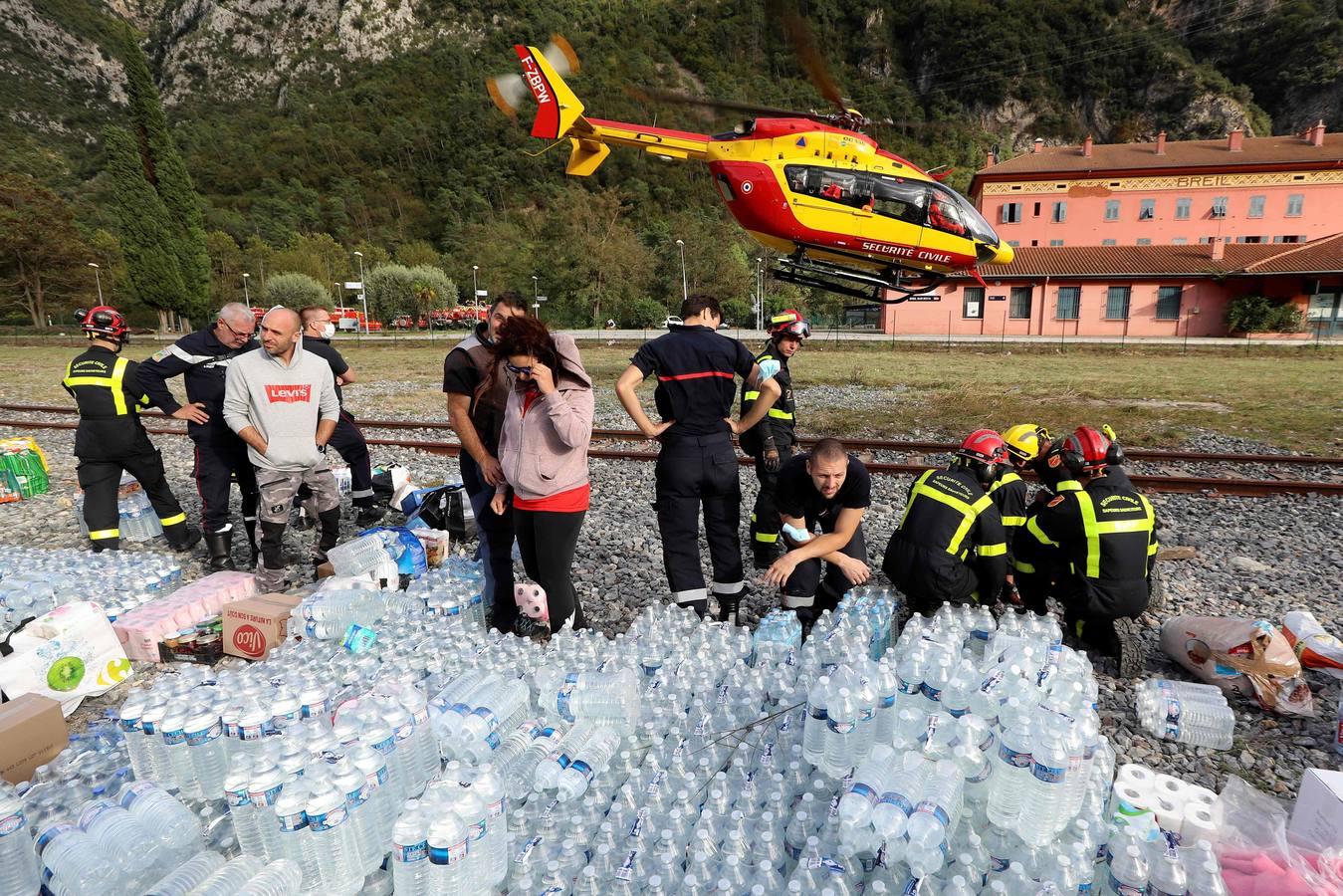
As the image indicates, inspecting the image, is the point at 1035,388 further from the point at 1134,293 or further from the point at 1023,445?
the point at 1134,293

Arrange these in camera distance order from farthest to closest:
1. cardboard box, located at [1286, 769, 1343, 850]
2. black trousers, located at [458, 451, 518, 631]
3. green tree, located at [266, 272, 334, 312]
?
green tree, located at [266, 272, 334, 312]
black trousers, located at [458, 451, 518, 631]
cardboard box, located at [1286, 769, 1343, 850]

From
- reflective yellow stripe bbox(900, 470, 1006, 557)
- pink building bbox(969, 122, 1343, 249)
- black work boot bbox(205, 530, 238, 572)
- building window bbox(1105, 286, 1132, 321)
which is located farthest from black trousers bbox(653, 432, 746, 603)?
pink building bbox(969, 122, 1343, 249)

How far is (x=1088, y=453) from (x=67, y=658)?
6095mm

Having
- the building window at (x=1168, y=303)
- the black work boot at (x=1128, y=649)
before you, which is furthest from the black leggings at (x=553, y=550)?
the building window at (x=1168, y=303)

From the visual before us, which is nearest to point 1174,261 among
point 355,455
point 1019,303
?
point 1019,303

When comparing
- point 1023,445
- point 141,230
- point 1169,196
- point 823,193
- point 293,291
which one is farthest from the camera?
point 293,291

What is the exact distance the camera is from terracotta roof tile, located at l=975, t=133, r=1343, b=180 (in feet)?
147

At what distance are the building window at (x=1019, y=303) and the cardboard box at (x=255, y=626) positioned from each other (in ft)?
133

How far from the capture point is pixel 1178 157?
4791 cm

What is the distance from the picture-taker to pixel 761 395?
4988 millimetres

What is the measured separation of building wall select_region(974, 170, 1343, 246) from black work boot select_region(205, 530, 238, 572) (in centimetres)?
5106

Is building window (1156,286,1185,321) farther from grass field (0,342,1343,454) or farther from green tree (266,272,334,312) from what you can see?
green tree (266,272,334,312)

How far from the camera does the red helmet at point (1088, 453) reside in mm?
4242

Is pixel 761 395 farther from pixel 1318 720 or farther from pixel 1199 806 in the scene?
pixel 1318 720
